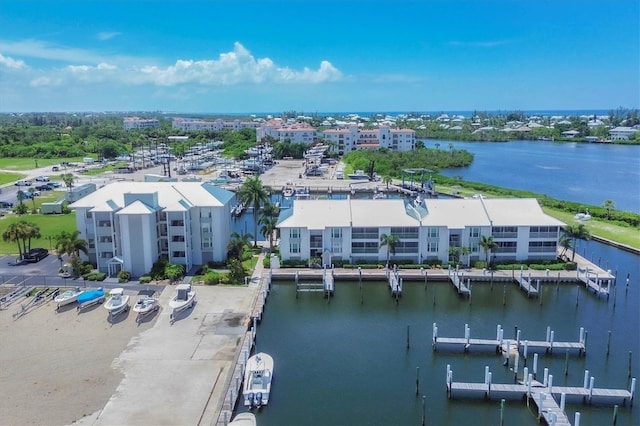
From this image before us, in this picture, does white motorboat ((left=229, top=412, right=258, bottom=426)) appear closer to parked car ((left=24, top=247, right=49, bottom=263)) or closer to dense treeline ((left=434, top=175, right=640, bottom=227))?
parked car ((left=24, top=247, right=49, bottom=263))

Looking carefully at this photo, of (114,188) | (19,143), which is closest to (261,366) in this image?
(114,188)

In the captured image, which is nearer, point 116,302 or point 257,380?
point 257,380

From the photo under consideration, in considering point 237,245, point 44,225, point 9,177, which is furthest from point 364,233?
point 9,177

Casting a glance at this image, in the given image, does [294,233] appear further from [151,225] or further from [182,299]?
[182,299]

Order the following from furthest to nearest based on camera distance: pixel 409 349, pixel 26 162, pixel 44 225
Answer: pixel 26 162 < pixel 44 225 < pixel 409 349

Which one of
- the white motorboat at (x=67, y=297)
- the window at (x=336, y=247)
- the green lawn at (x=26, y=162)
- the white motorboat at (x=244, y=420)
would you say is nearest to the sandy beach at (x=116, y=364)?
the white motorboat at (x=67, y=297)

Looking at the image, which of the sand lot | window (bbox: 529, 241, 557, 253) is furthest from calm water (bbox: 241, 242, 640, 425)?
the sand lot

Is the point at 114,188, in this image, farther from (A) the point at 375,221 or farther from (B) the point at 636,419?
(B) the point at 636,419
